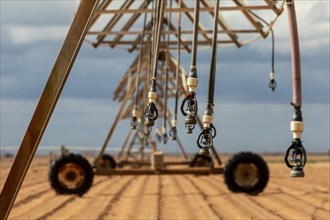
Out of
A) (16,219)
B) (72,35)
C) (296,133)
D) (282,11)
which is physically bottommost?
(16,219)

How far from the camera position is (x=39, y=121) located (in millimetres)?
7418

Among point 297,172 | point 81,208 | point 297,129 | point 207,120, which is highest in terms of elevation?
point 207,120

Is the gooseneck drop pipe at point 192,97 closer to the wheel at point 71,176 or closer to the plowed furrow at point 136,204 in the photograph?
the plowed furrow at point 136,204

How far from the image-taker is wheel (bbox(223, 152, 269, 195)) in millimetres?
19188

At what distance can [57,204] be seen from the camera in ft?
56.6

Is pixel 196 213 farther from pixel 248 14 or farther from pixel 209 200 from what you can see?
pixel 248 14

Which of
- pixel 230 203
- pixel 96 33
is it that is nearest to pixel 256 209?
pixel 230 203

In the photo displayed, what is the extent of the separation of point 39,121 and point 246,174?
12416 millimetres

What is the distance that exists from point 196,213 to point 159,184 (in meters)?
9.04

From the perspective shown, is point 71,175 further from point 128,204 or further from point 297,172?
point 297,172

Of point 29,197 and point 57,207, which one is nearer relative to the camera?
point 57,207

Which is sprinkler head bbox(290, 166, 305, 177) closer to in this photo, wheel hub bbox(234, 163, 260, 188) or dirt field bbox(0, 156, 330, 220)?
dirt field bbox(0, 156, 330, 220)

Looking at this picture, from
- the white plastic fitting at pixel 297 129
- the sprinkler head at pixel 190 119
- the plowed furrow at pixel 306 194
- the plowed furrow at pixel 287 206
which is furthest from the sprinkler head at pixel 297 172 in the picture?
the plowed furrow at pixel 306 194

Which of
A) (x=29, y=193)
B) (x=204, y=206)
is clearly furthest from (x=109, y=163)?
(x=204, y=206)
